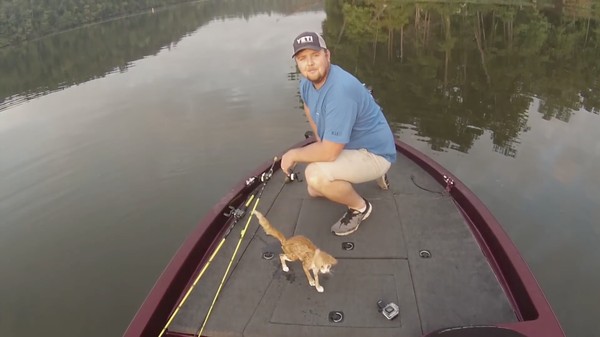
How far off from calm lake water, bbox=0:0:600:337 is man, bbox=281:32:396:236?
2.90 m

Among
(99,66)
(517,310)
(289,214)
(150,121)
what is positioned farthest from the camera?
(99,66)

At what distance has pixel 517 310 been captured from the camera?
3.00 metres

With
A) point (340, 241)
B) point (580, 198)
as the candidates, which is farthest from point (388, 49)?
point (340, 241)

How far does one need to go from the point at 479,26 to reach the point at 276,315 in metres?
27.5

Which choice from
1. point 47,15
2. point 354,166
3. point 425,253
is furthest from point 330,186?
point 47,15

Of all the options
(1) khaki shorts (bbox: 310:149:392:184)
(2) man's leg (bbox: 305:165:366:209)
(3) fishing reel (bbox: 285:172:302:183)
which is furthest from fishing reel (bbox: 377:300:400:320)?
(3) fishing reel (bbox: 285:172:302:183)

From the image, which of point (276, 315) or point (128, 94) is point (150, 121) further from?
point (276, 315)

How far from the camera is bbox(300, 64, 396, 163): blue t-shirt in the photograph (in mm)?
3449

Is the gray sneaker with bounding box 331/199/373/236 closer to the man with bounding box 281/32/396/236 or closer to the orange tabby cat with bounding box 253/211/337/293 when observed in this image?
the man with bounding box 281/32/396/236

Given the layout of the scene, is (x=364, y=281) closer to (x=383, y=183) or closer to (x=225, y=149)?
(x=383, y=183)

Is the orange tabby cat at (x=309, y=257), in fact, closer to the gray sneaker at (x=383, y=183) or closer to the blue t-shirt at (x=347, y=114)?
the blue t-shirt at (x=347, y=114)

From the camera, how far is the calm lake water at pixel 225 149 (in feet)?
18.0

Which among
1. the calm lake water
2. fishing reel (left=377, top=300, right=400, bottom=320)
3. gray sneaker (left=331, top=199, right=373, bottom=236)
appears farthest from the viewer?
the calm lake water

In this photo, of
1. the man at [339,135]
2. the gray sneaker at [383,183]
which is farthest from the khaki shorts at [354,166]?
the gray sneaker at [383,183]
